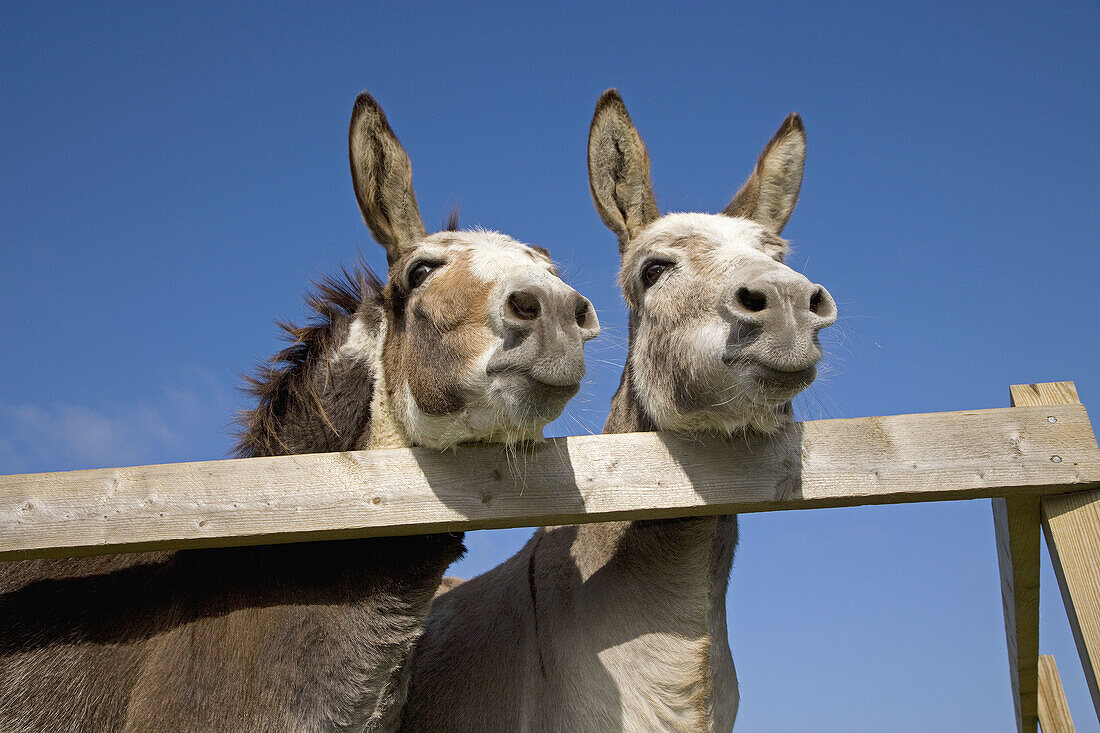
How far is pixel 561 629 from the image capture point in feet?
11.1

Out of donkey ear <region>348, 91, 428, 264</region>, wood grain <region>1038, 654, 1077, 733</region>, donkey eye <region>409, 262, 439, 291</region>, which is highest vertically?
donkey ear <region>348, 91, 428, 264</region>

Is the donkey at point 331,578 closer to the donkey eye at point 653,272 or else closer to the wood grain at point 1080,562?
the donkey eye at point 653,272

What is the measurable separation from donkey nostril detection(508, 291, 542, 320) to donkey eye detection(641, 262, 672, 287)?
0.88 meters

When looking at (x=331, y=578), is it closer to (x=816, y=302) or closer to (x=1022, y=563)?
(x=816, y=302)

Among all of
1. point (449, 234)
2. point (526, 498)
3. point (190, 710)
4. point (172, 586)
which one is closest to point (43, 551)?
point (172, 586)

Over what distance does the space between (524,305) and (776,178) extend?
193 centimetres

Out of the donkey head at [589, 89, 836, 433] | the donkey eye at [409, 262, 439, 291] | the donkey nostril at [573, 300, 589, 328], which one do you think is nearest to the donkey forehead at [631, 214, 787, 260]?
the donkey head at [589, 89, 836, 433]

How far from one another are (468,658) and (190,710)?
4.19 feet

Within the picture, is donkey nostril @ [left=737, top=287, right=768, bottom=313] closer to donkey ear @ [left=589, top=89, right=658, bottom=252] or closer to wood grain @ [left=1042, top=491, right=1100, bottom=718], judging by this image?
wood grain @ [left=1042, top=491, right=1100, bottom=718]

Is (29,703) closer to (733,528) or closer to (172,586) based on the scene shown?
(172,586)

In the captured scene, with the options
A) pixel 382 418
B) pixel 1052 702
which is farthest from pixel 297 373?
pixel 1052 702

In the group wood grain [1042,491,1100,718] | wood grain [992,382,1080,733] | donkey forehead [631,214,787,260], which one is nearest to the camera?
wood grain [1042,491,1100,718]

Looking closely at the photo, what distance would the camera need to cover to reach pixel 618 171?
161 inches

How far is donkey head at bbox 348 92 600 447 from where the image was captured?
8.70 feet
